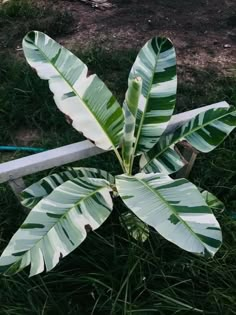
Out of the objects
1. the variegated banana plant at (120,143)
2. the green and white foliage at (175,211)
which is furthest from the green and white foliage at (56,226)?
the green and white foliage at (175,211)

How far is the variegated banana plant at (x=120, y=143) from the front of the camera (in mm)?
1403

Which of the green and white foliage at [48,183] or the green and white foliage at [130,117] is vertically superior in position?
the green and white foliage at [130,117]

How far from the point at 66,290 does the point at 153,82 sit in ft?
2.79

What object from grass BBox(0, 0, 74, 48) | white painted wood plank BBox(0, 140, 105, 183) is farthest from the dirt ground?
white painted wood plank BBox(0, 140, 105, 183)

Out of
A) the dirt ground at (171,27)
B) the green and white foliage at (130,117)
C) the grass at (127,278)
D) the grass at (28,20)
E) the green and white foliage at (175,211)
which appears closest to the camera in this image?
the green and white foliage at (175,211)

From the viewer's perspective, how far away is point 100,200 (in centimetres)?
153

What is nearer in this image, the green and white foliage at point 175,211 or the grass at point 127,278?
the green and white foliage at point 175,211

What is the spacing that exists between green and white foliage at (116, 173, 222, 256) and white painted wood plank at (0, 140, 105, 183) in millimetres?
283

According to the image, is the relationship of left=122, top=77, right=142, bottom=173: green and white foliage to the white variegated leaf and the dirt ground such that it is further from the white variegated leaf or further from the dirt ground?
the dirt ground

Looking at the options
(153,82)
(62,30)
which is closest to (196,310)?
(153,82)

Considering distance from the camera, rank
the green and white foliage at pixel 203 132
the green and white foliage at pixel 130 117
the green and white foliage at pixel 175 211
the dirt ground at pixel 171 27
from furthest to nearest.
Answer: the dirt ground at pixel 171 27 → the green and white foliage at pixel 203 132 → the green and white foliage at pixel 130 117 → the green and white foliage at pixel 175 211

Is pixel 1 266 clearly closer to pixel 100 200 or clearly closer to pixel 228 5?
pixel 100 200

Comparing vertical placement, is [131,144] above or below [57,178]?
above

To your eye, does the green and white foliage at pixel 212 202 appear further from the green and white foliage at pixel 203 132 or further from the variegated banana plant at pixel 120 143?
the green and white foliage at pixel 203 132
